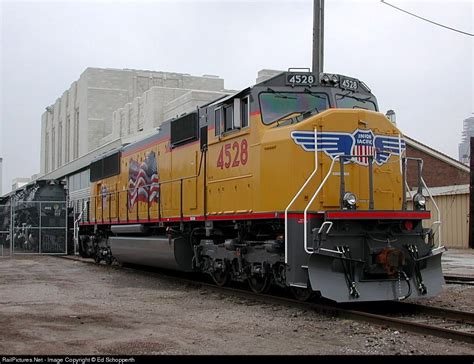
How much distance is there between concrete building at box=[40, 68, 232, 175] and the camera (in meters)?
41.1

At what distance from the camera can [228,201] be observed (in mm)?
10961

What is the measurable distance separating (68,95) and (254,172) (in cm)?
5572

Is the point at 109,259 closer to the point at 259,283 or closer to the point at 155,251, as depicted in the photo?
the point at 155,251

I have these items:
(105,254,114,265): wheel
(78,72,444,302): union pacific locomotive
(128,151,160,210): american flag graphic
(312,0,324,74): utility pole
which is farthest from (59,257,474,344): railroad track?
(105,254,114,265): wheel

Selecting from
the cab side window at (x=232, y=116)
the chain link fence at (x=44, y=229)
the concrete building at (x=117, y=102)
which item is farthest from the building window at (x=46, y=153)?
the cab side window at (x=232, y=116)

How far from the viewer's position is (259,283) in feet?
35.7

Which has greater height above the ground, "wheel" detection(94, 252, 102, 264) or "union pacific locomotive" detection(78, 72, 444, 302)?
"union pacific locomotive" detection(78, 72, 444, 302)

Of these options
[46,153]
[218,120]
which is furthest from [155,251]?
[46,153]

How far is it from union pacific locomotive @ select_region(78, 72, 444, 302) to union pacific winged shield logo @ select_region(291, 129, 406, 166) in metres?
0.02

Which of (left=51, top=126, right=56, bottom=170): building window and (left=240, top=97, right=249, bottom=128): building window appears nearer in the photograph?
(left=240, top=97, right=249, bottom=128): building window

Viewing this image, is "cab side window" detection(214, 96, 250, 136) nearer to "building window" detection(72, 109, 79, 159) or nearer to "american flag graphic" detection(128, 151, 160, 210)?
Result: "american flag graphic" detection(128, 151, 160, 210)
